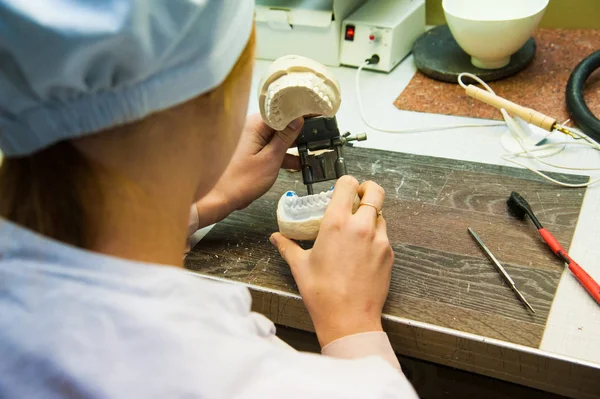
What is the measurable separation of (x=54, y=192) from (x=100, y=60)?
0.42 ft

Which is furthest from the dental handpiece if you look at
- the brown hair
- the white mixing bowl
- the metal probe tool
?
the brown hair

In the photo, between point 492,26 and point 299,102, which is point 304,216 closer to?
point 299,102

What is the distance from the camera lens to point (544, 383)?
74cm

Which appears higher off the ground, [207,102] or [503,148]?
[207,102]

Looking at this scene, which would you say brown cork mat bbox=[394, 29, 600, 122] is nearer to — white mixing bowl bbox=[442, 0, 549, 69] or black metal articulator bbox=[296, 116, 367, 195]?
white mixing bowl bbox=[442, 0, 549, 69]

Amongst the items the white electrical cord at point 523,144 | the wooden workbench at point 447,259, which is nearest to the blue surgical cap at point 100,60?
the wooden workbench at point 447,259

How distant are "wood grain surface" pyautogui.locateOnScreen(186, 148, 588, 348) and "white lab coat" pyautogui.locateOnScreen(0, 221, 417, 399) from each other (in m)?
0.34

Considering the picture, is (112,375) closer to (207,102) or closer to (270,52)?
(207,102)

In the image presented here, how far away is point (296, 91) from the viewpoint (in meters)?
0.88

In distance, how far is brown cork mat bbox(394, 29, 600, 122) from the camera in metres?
1.29

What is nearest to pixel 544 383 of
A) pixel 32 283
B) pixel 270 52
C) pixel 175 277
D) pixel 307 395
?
pixel 307 395

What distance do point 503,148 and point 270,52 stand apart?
78cm

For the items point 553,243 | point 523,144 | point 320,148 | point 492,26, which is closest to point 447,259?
point 553,243

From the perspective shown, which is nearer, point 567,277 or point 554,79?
point 567,277
